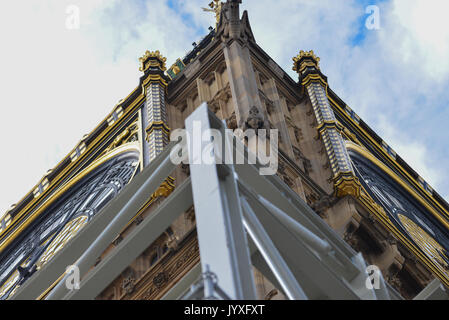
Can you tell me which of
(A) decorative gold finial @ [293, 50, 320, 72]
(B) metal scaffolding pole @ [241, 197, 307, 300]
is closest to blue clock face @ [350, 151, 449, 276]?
(A) decorative gold finial @ [293, 50, 320, 72]

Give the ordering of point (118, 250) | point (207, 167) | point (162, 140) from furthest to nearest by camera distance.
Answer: point (162, 140)
point (118, 250)
point (207, 167)

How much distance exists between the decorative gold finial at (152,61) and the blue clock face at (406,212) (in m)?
5.82

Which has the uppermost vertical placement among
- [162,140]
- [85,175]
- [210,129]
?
[85,175]

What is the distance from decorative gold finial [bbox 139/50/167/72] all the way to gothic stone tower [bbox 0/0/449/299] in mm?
61

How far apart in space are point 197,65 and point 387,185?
6.02 meters

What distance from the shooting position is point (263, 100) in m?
24.6

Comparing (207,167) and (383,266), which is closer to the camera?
(207,167)

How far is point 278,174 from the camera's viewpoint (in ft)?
67.7

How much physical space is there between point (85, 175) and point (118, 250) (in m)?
17.1

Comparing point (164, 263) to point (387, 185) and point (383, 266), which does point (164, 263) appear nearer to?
point (383, 266)

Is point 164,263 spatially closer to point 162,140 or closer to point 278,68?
point 162,140

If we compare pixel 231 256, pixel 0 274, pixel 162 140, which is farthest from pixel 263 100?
pixel 231 256
